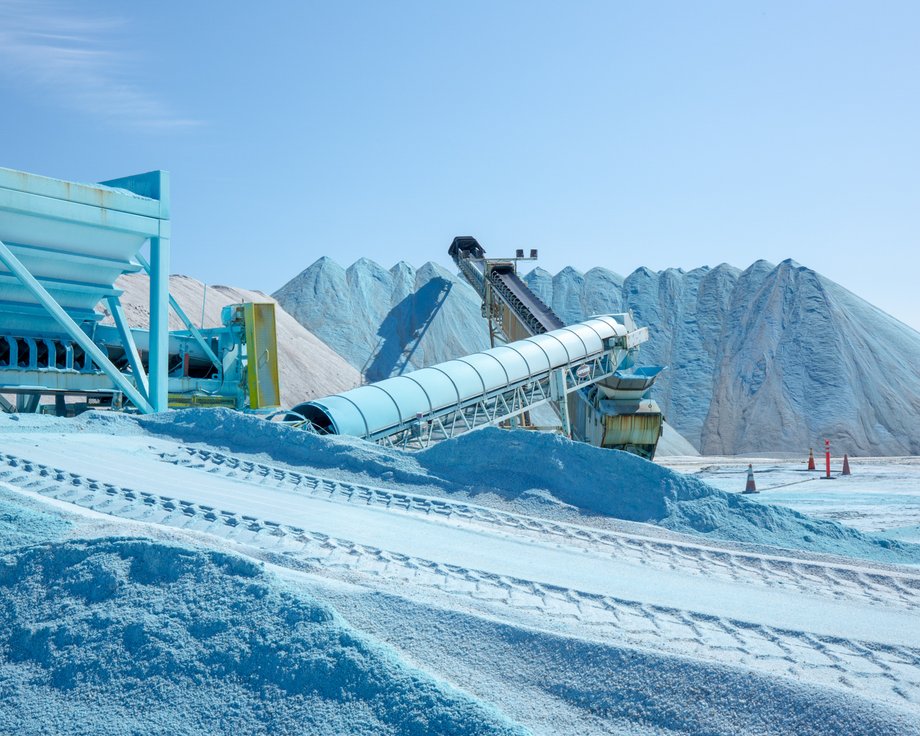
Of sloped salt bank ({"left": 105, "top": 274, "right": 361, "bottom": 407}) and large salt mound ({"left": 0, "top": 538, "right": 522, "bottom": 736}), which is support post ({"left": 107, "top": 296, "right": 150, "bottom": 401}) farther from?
sloped salt bank ({"left": 105, "top": 274, "right": 361, "bottom": 407})

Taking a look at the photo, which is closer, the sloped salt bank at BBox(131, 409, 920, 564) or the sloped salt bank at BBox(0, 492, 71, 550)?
the sloped salt bank at BBox(0, 492, 71, 550)

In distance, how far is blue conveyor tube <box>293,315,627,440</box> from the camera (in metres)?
13.4

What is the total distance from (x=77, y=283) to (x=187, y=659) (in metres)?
10.4

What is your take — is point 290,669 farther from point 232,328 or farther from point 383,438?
point 232,328

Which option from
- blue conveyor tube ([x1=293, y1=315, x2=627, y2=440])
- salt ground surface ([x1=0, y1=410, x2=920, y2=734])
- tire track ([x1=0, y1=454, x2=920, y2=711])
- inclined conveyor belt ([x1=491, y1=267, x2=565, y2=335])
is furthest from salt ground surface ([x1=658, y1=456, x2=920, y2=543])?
inclined conveyor belt ([x1=491, y1=267, x2=565, y2=335])

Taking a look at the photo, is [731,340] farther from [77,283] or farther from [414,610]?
[414,610]

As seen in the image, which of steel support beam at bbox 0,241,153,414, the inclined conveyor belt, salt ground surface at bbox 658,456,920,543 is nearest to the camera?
steel support beam at bbox 0,241,153,414

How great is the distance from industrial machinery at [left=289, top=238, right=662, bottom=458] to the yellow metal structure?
1.66 meters

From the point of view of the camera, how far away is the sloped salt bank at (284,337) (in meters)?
30.3

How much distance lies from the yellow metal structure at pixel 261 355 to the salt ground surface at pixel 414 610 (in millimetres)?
7495

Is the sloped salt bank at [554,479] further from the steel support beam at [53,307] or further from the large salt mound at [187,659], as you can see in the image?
the large salt mound at [187,659]

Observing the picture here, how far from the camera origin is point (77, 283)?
1271cm

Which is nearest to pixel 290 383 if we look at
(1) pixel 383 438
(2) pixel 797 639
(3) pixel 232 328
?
(3) pixel 232 328

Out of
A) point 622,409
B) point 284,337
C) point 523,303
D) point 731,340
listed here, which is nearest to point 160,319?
point 622,409
